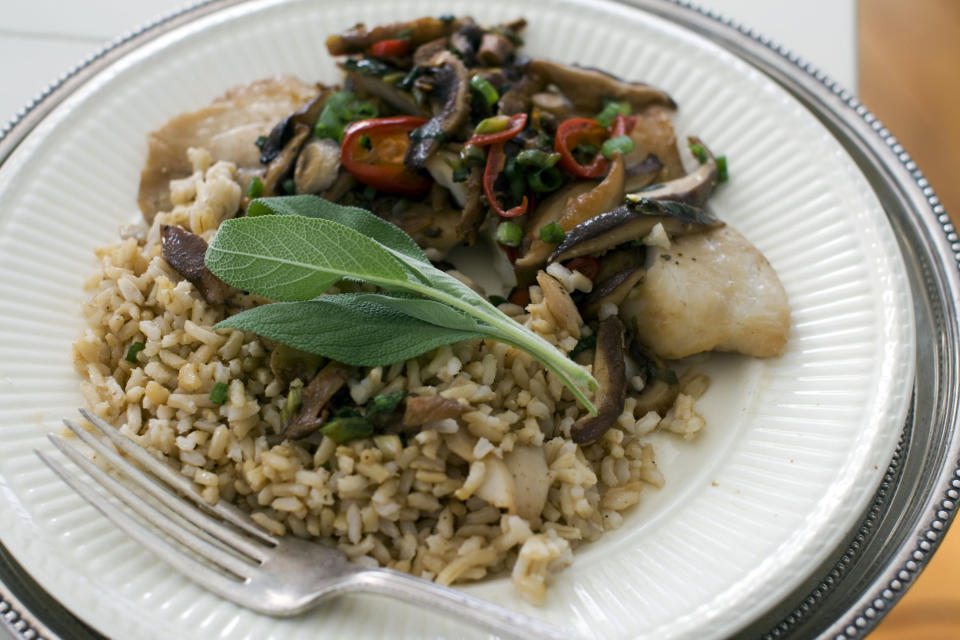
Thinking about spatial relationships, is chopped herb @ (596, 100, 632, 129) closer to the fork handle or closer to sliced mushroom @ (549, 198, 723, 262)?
sliced mushroom @ (549, 198, 723, 262)

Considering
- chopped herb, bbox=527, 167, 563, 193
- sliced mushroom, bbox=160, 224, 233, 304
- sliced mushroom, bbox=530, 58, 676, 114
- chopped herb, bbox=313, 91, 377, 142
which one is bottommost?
sliced mushroom, bbox=160, 224, 233, 304

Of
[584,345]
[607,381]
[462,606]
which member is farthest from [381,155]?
[462,606]

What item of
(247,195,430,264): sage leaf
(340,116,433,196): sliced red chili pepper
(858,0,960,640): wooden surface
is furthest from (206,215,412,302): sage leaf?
(858,0,960,640): wooden surface

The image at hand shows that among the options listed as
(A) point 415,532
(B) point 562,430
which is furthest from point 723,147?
(A) point 415,532

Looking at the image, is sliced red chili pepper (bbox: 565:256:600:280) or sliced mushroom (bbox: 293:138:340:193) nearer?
sliced red chili pepper (bbox: 565:256:600:280)

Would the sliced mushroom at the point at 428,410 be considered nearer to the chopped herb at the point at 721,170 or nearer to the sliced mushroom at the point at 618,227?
the sliced mushroom at the point at 618,227
